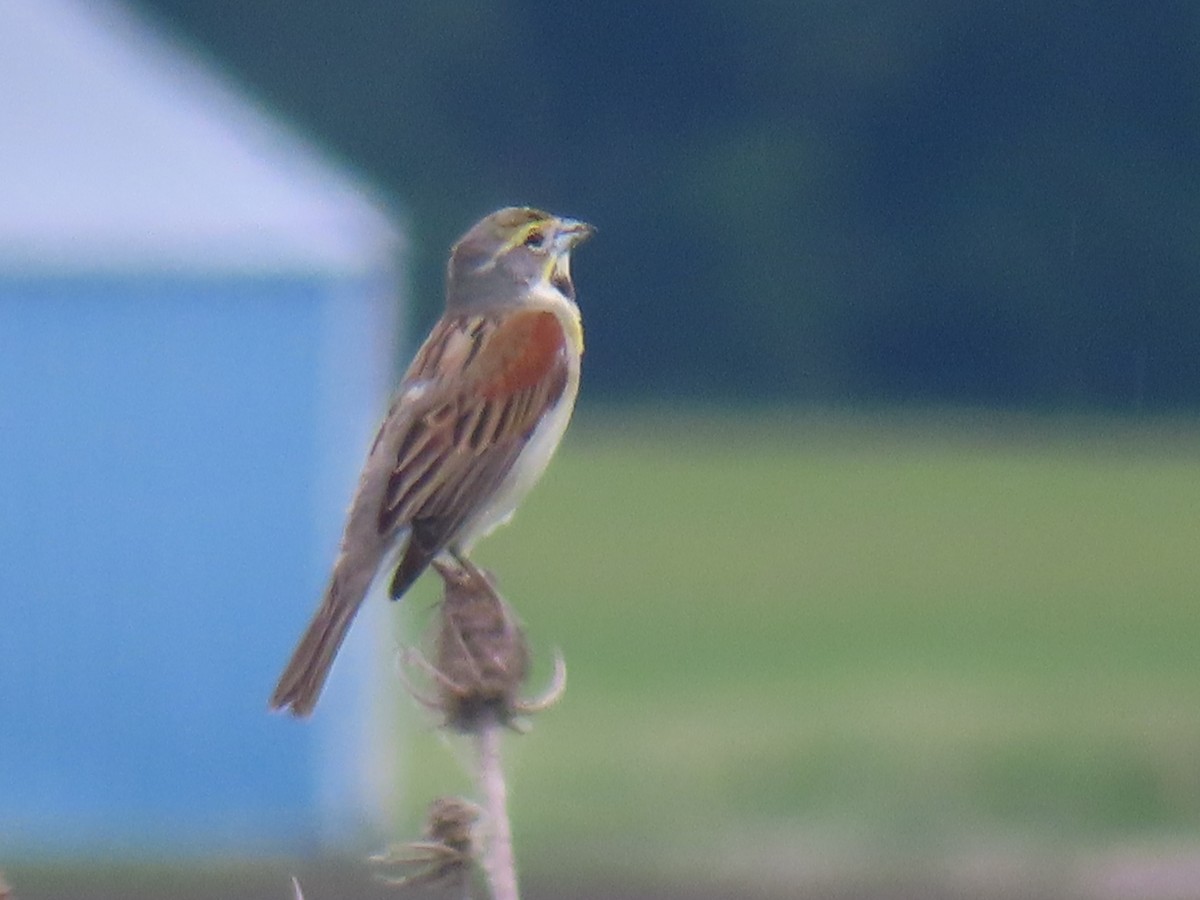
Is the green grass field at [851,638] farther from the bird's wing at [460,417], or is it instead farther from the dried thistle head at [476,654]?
the bird's wing at [460,417]

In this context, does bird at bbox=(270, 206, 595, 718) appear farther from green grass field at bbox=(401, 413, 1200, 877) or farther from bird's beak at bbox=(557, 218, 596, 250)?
green grass field at bbox=(401, 413, 1200, 877)

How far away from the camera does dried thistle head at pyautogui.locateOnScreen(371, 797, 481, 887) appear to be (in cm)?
337

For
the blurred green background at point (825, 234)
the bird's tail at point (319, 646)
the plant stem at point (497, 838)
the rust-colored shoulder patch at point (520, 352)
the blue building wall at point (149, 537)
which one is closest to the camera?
the plant stem at point (497, 838)

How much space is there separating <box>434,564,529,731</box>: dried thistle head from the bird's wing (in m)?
1.05

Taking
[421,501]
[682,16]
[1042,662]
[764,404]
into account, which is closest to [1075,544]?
[1042,662]

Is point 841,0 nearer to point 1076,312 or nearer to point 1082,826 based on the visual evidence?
point 1076,312

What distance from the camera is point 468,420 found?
18.5ft

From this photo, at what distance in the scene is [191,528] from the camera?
1695cm

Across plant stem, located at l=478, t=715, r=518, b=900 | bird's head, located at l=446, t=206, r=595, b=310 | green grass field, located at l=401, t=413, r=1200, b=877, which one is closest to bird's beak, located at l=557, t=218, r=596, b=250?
bird's head, located at l=446, t=206, r=595, b=310

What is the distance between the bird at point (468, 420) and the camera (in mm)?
5168

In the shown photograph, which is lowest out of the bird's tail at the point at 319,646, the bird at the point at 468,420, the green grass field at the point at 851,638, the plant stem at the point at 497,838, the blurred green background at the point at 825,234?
the plant stem at the point at 497,838

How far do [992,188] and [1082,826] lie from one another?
31203 mm

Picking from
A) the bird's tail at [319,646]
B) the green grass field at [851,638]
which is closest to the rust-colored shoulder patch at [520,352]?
the bird's tail at [319,646]

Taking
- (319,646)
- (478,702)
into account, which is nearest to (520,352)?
(319,646)
